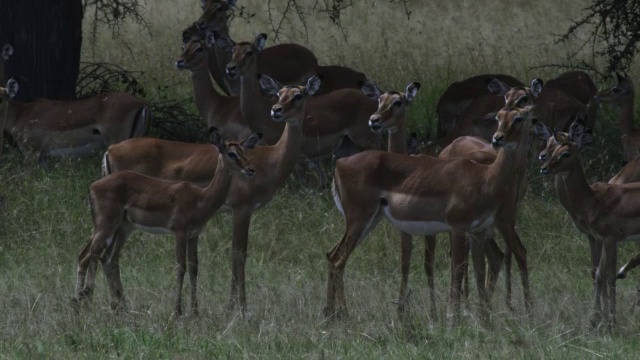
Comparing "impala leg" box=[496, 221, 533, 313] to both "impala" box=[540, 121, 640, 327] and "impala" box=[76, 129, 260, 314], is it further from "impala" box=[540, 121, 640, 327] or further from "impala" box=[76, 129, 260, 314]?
"impala" box=[76, 129, 260, 314]

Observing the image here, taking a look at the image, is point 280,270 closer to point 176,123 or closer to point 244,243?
point 244,243

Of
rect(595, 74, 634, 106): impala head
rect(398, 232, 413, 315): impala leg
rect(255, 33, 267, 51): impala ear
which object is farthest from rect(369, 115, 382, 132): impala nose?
Answer: rect(595, 74, 634, 106): impala head

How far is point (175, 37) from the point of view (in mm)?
17406

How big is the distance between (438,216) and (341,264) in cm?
58

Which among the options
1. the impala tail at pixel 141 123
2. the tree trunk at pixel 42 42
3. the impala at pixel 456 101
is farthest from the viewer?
the impala at pixel 456 101

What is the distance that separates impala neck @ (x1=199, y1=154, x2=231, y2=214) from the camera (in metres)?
8.16

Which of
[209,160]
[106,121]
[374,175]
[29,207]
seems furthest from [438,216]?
[106,121]

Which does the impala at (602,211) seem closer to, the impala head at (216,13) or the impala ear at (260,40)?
the impala ear at (260,40)

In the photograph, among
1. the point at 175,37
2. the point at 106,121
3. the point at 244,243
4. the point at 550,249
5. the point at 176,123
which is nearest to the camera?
the point at 244,243

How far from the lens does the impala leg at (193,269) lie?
309 inches

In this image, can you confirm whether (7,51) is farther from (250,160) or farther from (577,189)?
(577,189)

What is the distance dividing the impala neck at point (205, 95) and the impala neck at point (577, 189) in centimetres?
428

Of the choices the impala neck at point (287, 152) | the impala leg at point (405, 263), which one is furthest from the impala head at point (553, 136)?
the impala neck at point (287, 152)

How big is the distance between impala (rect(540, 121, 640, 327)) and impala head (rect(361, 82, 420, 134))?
102 cm
